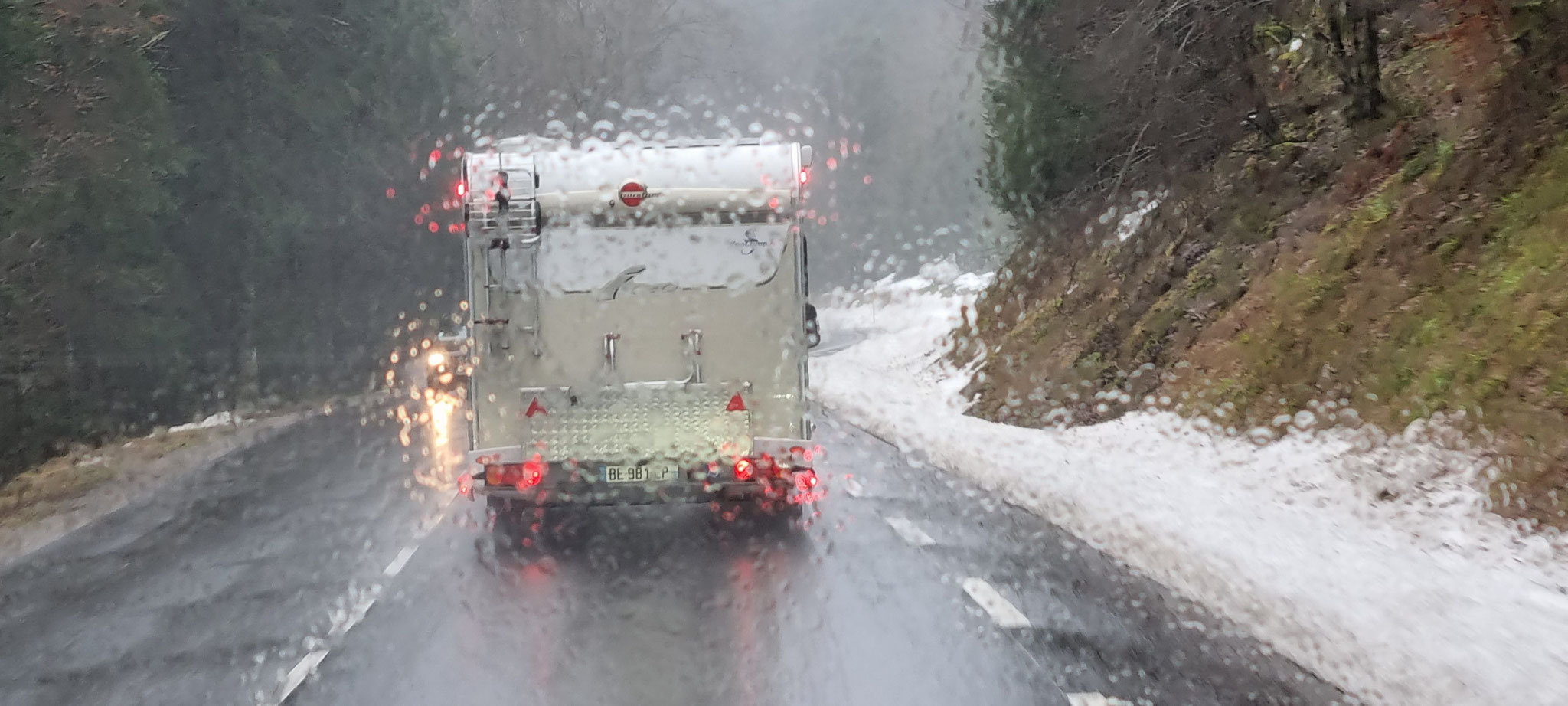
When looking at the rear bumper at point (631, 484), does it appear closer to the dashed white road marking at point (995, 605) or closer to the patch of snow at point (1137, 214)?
the dashed white road marking at point (995, 605)

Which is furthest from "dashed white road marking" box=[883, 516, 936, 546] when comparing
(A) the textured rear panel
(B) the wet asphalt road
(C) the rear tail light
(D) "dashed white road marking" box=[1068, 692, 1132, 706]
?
(D) "dashed white road marking" box=[1068, 692, 1132, 706]

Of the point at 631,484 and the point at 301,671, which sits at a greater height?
the point at 631,484

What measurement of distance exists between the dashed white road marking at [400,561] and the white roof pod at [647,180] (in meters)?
2.68

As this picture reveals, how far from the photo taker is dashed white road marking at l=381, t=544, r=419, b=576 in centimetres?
1030

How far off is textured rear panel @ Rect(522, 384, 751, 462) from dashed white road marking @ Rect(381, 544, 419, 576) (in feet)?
4.24

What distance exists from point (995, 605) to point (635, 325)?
3694 mm

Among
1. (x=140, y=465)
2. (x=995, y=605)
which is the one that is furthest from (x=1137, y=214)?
(x=995, y=605)

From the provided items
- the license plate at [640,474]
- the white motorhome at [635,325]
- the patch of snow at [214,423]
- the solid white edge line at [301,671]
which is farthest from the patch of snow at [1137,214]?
the solid white edge line at [301,671]

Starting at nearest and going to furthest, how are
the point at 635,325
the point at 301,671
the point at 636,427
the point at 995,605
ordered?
the point at 301,671 < the point at 995,605 < the point at 636,427 < the point at 635,325

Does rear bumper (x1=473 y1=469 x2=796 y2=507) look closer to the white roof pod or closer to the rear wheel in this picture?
the rear wheel

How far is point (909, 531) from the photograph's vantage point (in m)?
11.2

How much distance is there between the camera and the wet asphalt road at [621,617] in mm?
6926

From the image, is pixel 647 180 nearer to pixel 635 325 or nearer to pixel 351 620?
pixel 635 325

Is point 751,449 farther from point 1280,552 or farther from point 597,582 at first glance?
point 1280,552
